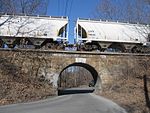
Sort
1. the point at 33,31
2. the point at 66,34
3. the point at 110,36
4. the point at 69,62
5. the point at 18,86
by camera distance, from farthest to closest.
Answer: the point at 110,36 < the point at 66,34 < the point at 33,31 < the point at 69,62 < the point at 18,86

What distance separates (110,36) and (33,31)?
7937 millimetres

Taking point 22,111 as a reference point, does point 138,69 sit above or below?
above

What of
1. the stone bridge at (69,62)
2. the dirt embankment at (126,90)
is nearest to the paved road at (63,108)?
the dirt embankment at (126,90)

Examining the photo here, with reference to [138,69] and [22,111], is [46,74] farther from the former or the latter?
[22,111]

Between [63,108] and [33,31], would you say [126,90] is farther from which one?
[33,31]

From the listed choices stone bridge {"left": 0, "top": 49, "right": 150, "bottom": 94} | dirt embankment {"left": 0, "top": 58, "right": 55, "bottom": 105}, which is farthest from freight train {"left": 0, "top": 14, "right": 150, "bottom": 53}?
dirt embankment {"left": 0, "top": 58, "right": 55, "bottom": 105}

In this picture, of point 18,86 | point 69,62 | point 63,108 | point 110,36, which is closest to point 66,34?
point 69,62

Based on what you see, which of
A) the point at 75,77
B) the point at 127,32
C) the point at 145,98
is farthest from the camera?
the point at 75,77

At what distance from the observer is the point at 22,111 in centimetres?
1333

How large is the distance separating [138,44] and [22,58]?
12.6m

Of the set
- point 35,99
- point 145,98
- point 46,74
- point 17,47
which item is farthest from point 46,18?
point 145,98

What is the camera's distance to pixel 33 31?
26.5 m

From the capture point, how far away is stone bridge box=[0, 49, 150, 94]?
80.0 ft

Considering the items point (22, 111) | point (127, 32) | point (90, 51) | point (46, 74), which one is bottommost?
point (22, 111)
